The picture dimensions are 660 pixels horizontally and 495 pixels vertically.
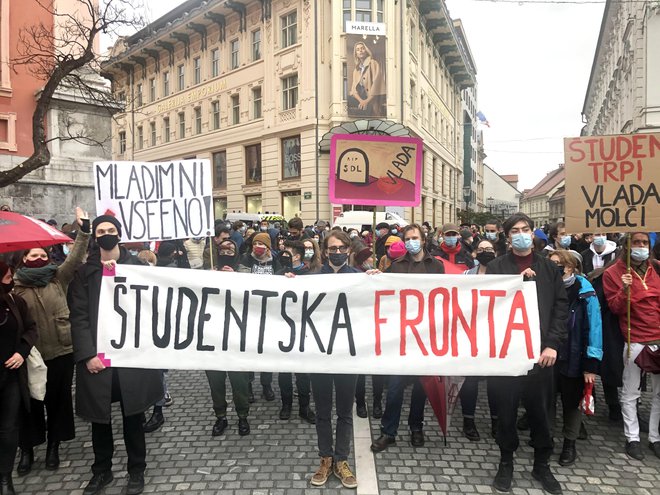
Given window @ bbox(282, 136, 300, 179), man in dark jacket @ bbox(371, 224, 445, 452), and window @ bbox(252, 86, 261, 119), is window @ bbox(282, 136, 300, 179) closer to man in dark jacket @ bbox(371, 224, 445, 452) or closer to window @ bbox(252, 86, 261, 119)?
window @ bbox(252, 86, 261, 119)

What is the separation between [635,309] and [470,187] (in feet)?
160

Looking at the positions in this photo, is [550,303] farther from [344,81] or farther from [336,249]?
[344,81]

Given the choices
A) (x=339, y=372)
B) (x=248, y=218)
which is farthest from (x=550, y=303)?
(x=248, y=218)

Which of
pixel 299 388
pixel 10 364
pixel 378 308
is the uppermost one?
pixel 378 308

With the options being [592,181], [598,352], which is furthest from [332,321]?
[592,181]

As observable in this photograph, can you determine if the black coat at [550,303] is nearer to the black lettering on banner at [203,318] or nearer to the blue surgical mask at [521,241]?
the blue surgical mask at [521,241]

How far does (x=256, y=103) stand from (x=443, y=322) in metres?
24.8

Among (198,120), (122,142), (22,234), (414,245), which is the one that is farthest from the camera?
(122,142)

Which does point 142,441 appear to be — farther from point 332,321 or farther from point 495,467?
point 495,467

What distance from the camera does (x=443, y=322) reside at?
3521mm

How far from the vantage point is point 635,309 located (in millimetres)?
3838

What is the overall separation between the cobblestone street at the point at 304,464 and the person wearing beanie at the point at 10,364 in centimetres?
33

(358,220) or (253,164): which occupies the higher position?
(253,164)

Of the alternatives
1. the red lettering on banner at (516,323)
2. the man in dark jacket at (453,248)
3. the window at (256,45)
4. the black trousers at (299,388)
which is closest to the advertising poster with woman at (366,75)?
the window at (256,45)
